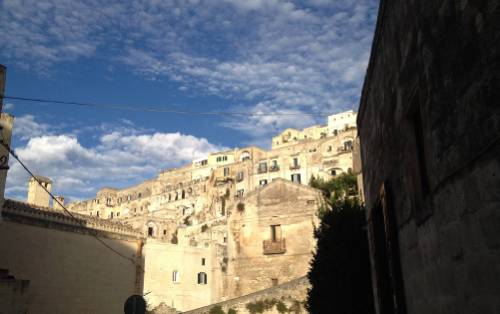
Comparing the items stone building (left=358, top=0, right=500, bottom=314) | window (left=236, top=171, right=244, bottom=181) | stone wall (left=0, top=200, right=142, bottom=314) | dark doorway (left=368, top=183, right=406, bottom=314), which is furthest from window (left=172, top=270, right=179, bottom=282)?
window (left=236, top=171, right=244, bottom=181)

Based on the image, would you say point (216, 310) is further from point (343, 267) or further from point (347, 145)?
point (347, 145)

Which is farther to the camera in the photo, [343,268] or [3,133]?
[3,133]

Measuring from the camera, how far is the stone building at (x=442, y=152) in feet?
11.0

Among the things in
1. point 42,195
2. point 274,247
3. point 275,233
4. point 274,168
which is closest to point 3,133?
point 274,247

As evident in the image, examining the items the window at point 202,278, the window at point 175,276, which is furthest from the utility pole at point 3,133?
the window at point 202,278

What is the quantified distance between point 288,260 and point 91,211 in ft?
275

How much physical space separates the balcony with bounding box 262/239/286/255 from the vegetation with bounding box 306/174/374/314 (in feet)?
35.8

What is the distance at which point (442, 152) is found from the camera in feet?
14.3

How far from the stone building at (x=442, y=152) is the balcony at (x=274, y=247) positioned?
22.4 m

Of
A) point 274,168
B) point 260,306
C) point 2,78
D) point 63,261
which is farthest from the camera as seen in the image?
point 274,168

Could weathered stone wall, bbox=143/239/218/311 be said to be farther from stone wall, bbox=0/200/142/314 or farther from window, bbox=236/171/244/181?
window, bbox=236/171/244/181

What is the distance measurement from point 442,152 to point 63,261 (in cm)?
2160

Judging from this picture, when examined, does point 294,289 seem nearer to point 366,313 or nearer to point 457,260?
point 366,313

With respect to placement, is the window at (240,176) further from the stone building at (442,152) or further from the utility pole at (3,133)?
the stone building at (442,152)
